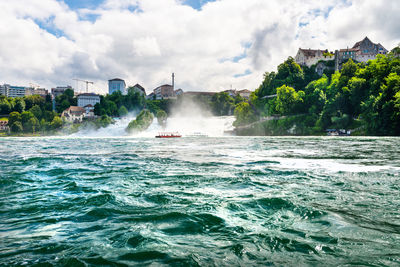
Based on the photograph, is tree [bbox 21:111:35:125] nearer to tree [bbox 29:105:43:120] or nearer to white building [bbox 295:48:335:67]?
tree [bbox 29:105:43:120]

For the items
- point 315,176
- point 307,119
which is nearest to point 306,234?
point 315,176

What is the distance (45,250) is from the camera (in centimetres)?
394

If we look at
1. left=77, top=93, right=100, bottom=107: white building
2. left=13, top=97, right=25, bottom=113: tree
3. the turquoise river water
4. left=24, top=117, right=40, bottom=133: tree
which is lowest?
the turquoise river water

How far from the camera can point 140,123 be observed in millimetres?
81875

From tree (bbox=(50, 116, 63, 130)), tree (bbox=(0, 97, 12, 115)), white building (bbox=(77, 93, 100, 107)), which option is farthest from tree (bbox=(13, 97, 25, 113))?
tree (bbox=(50, 116, 63, 130))

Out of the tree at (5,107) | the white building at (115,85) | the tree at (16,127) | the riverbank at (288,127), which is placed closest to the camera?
the riverbank at (288,127)

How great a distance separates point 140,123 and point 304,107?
169 ft

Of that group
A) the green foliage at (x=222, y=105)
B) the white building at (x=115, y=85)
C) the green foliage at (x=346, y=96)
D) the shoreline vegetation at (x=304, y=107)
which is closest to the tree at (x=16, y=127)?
the shoreline vegetation at (x=304, y=107)

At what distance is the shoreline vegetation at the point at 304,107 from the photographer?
5272 cm

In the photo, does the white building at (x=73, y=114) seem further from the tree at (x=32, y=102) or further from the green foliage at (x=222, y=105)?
the green foliage at (x=222, y=105)

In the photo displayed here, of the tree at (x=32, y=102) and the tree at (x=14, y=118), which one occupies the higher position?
the tree at (x=32, y=102)

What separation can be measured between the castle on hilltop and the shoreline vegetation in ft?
10.1

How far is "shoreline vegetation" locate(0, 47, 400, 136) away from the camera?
52.7 m

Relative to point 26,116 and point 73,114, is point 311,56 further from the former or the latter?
point 26,116
